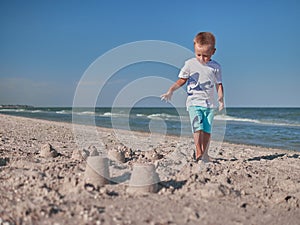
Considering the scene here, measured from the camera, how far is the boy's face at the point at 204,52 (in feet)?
12.9

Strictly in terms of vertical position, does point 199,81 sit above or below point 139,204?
above

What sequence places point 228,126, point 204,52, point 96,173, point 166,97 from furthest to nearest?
point 228,126 → point 204,52 → point 166,97 → point 96,173

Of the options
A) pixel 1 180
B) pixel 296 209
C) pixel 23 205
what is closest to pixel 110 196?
pixel 23 205

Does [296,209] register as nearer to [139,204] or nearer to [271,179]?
[271,179]

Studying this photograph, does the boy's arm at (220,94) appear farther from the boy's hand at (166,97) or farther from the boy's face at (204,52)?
the boy's hand at (166,97)

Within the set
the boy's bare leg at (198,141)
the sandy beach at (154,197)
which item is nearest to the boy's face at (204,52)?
the boy's bare leg at (198,141)

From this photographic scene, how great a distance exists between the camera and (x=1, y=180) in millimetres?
2979

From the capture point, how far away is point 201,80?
4.10 meters

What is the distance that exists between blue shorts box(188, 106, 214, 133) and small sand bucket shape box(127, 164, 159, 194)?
158 cm

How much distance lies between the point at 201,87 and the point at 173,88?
43 centimetres

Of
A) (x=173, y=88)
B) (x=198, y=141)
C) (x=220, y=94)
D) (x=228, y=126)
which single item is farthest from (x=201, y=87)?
(x=228, y=126)

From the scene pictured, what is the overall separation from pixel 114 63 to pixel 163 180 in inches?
71.1

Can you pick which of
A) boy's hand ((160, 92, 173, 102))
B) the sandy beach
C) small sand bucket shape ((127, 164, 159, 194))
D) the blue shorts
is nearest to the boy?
the blue shorts

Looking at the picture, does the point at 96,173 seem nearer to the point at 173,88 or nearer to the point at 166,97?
the point at 166,97
